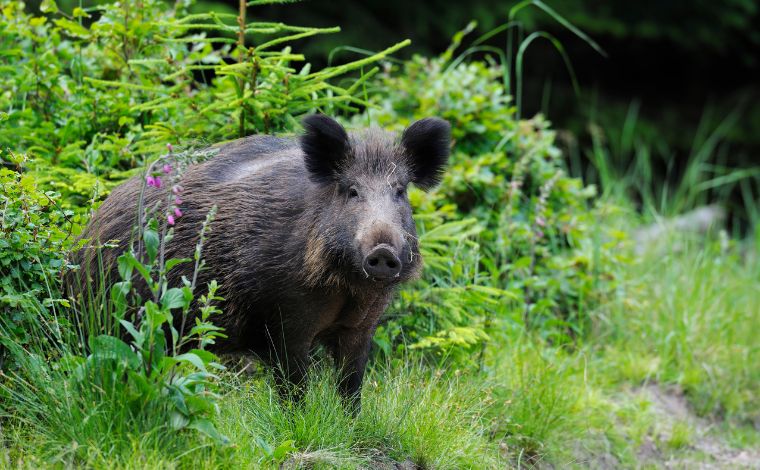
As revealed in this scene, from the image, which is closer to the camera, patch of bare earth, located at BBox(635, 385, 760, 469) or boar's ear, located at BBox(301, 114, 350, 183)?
boar's ear, located at BBox(301, 114, 350, 183)

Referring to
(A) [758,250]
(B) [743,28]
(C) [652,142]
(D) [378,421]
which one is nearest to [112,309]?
(D) [378,421]

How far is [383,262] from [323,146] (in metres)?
0.71

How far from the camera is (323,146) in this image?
429 centimetres

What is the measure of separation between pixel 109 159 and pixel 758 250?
545cm

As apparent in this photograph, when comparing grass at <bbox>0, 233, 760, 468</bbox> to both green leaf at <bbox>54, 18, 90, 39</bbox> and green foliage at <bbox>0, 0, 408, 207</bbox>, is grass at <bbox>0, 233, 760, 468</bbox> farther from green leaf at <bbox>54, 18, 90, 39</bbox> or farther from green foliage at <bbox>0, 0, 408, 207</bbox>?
green leaf at <bbox>54, 18, 90, 39</bbox>

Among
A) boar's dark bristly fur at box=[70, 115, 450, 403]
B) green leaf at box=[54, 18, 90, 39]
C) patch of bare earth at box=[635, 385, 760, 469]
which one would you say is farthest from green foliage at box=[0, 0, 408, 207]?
patch of bare earth at box=[635, 385, 760, 469]

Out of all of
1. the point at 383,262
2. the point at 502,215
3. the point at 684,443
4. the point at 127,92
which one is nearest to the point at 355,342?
the point at 383,262

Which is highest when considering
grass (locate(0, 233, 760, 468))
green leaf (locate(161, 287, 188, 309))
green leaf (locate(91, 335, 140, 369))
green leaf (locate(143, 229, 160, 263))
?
green leaf (locate(143, 229, 160, 263))

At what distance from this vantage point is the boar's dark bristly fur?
414 centimetres

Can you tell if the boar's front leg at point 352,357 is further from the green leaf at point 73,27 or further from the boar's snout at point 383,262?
the green leaf at point 73,27

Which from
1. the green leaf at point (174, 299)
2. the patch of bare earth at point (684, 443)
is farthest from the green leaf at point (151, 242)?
the patch of bare earth at point (684, 443)

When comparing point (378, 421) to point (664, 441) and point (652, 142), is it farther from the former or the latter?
point (652, 142)

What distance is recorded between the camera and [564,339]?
5922 millimetres

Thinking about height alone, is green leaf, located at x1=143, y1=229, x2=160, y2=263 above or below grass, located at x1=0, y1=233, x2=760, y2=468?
above
